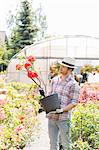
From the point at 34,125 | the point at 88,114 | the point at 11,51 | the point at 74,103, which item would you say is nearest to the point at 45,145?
the point at 34,125

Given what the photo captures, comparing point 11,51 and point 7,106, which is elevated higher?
point 7,106

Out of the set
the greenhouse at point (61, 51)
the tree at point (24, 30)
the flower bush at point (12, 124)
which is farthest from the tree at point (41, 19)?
the flower bush at point (12, 124)

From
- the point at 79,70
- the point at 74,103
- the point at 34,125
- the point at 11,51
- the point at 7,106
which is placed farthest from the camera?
the point at 11,51

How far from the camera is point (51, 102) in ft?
Answer: 14.8

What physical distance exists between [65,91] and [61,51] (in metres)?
13.9

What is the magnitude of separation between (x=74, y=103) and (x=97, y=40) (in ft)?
46.8

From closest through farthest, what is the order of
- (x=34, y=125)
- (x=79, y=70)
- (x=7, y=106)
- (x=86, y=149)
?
1. (x=86, y=149)
2. (x=7, y=106)
3. (x=34, y=125)
4. (x=79, y=70)

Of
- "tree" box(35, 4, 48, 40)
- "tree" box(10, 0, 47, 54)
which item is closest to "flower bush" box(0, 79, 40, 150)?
"tree" box(10, 0, 47, 54)

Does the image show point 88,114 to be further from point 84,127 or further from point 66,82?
point 66,82

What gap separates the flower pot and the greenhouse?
13.7 meters

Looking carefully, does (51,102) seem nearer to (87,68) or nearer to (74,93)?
(74,93)

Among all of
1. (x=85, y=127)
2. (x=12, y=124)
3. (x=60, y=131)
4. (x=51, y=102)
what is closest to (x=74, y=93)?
(x=51, y=102)

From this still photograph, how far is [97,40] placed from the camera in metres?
18.6

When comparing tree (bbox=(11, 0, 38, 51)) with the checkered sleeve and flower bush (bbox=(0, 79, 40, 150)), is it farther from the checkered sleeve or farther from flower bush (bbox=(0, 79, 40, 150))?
the checkered sleeve
